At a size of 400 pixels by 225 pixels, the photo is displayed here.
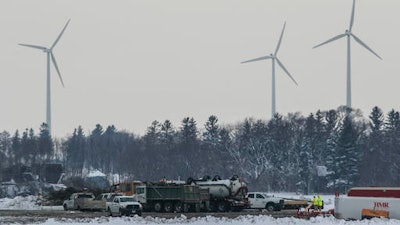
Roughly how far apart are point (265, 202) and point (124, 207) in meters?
13.4

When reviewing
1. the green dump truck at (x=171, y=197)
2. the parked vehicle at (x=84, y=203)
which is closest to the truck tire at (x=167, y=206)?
the green dump truck at (x=171, y=197)

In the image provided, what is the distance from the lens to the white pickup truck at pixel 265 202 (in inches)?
2482

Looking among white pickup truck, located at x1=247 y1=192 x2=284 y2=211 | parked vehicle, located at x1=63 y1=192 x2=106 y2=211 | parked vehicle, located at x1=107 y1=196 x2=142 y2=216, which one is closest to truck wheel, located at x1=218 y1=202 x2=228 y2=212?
white pickup truck, located at x1=247 y1=192 x2=284 y2=211

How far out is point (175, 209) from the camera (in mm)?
59906

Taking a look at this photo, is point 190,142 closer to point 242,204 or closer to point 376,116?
point 376,116

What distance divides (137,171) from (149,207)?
319ft

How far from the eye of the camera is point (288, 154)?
148625 mm

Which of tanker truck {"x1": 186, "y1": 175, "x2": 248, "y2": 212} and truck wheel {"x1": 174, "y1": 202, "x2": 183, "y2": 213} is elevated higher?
tanker truck {"x1": 186, "y1": 175, "x2": 248, "y2": 212}

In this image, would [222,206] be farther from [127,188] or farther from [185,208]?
[127,188]

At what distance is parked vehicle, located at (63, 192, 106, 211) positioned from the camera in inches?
2507

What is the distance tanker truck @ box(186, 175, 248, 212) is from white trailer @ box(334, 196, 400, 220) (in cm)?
1634

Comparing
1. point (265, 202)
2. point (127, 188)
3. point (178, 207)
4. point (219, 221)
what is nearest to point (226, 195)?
point (265, 202)

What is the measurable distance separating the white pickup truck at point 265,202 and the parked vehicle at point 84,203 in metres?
11.3

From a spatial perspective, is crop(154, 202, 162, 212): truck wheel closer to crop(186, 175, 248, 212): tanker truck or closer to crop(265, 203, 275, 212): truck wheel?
crop(186, 175, 248, 212): tanker truck
